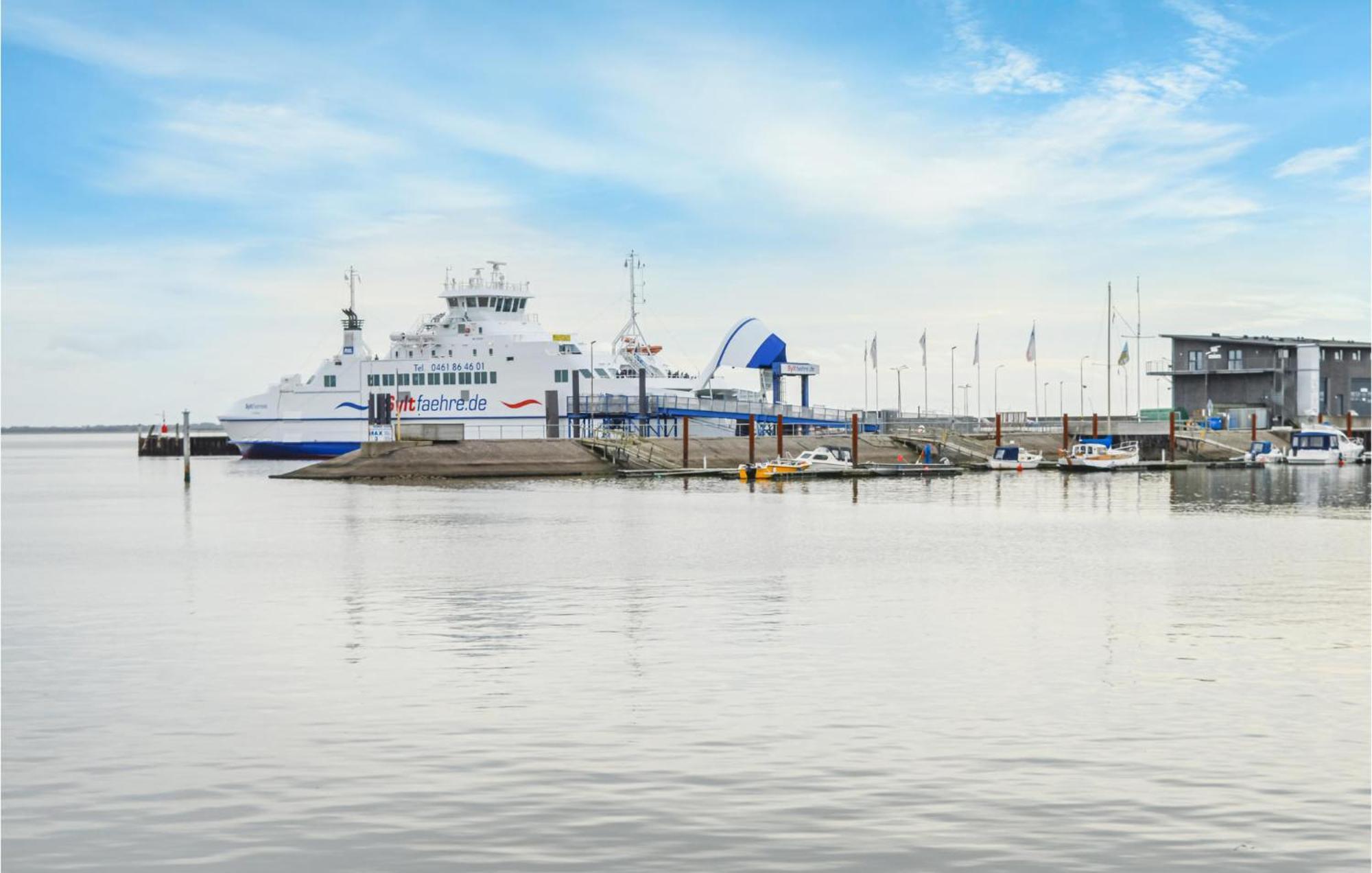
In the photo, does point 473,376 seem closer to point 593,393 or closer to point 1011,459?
point 593,393

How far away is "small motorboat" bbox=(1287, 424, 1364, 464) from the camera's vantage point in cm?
10236

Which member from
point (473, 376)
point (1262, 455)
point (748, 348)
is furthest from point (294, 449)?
point (1262, 455)

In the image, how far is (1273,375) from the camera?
119688 mm

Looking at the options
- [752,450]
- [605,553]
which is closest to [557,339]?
[752,450]

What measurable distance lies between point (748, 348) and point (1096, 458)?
27902mm

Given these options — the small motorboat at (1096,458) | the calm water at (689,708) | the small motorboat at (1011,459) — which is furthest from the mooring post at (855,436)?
the calm water at (689,708)

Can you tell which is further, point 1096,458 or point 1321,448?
point 1321,448

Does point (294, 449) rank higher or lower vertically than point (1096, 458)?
higher

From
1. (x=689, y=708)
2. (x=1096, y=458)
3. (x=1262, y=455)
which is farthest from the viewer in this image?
(x=1262, y=455)

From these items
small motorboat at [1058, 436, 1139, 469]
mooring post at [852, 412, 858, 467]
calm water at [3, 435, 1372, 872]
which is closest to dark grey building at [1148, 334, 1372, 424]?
small motorboat at [1058, 436, 1139, 469]

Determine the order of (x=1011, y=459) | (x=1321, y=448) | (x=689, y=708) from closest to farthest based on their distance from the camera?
(x=689, y=708)
(x=1011, y=459)
(x=1321, y=448)

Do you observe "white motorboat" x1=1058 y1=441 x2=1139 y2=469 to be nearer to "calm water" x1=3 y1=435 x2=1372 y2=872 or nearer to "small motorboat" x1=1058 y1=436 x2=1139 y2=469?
"small motorboat" x1=1058 y1=436 x2=1139 y2=469

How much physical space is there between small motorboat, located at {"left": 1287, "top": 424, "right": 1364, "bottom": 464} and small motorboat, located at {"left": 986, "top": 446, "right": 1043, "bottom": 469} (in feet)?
73.1

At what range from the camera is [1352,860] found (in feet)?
36.6
